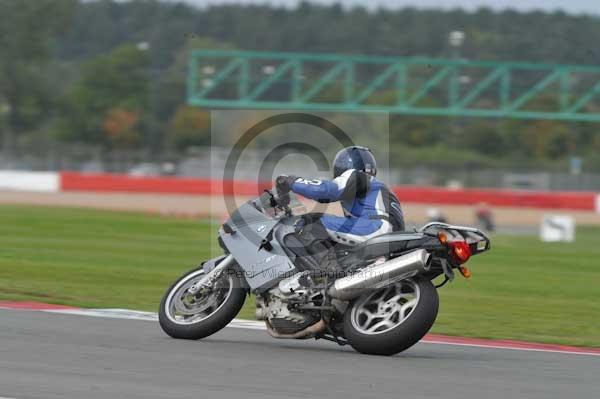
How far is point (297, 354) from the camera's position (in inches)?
313

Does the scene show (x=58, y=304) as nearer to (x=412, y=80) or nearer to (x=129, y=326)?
(x=129, y=326)

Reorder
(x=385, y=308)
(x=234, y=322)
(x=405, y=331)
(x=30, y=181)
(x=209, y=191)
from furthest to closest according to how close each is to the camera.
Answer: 1. (x=30, y=181)
2. (x=209, y=191)
3. (x=234, y=322)
4. (x=385, y=308)
5. (x=405, y=331)

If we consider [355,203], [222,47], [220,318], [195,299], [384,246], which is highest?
[355,203]

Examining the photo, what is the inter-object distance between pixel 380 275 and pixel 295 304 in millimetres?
796

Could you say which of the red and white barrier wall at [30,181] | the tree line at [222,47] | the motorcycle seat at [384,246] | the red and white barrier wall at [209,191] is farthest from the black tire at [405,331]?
the tree line at [222,47]

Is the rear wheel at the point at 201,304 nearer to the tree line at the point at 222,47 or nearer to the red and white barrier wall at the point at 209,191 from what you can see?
the red and white barrier wall at the point at 209,191

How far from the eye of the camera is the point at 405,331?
24.6ft

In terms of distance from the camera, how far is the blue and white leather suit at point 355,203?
795cm

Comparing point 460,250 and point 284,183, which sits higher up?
point 284,183

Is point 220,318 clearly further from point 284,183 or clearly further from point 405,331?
point 405,331

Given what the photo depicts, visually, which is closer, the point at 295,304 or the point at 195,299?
the point at 295,304

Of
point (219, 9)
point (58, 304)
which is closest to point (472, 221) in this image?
point (58, 304)

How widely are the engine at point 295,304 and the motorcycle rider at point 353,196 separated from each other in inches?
16.1

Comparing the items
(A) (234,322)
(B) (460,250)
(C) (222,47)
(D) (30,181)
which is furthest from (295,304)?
(C) (222,47)
